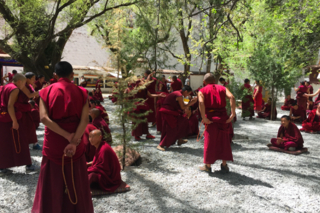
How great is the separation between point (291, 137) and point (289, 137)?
1.6 inches

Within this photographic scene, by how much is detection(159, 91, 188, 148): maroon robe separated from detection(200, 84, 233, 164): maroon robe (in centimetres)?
162

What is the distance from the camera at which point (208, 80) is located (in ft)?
14.5

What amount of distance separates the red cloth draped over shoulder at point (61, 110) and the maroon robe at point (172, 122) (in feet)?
11.7

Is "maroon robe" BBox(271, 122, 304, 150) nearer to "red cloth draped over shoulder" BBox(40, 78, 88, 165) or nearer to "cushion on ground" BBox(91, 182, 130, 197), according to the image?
"cushion on ground" BBox(91, 182, 130, 197)

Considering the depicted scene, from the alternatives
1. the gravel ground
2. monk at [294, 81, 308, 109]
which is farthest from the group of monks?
monk at [294, 81, 308, 109]

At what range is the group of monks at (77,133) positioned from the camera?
7.74 feet

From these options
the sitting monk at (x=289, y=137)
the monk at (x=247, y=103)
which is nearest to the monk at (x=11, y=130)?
the sitting monk at (x=289, y=137)

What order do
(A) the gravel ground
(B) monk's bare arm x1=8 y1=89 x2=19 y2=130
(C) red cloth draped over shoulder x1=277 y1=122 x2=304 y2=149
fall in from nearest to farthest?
(A) the gravel ground, (B) monk's bare arm x1=8 y1=89 x2=19 y2=130, (C) red cloth draped over shoulder x1=277 y1=122 x2=304 y2=149

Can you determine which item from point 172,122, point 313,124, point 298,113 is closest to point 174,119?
point 172,122

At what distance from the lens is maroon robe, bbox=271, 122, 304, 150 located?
562cm

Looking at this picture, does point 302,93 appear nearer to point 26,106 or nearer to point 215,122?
point 215,122

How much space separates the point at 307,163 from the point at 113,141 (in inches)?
151

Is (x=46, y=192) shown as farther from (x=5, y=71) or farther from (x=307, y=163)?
(x=5, y=71)

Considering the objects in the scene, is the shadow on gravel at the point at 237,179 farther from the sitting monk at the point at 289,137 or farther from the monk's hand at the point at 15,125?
the monk's hand at the point at 15,125
